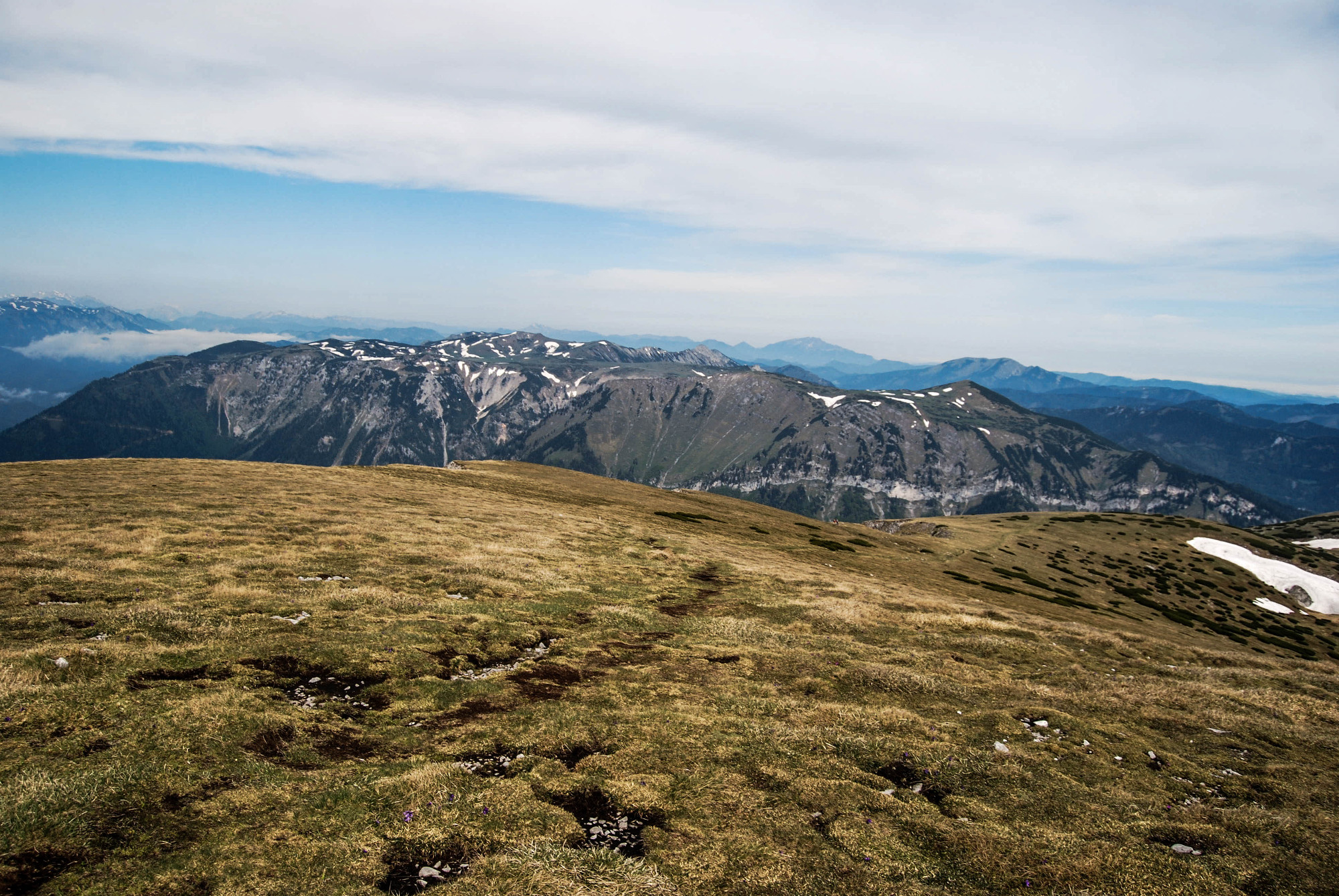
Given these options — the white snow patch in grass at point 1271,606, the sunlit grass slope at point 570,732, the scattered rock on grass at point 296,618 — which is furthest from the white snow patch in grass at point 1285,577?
the scattered rock on grass at point 296,618

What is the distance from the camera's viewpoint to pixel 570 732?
20.5 meters

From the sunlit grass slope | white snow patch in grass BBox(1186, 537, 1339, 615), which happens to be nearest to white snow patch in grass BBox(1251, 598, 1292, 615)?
white snow patch in grass BBox(1186, 537, 1339, 615)

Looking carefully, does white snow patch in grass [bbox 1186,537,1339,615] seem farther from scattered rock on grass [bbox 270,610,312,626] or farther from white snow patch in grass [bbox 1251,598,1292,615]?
scattered rock on grass [bbox 270,610,312,626]

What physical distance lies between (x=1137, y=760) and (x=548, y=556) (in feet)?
123

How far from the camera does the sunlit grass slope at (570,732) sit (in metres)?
14.0

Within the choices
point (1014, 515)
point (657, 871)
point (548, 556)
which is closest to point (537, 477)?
point (548, 556)

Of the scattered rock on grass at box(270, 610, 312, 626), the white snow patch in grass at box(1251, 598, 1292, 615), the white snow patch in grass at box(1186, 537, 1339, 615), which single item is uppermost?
the scattered rock on grass at box(270, 610, 312, 626)

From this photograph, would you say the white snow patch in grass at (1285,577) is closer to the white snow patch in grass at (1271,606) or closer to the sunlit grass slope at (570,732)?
the white snow patch in grass at (1271,606)

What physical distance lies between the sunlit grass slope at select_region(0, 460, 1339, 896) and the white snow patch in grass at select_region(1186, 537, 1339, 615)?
13431 cm

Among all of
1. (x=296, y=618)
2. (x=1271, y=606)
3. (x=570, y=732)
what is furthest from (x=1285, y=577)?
(x=296, y=618)

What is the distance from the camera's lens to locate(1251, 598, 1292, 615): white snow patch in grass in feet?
404

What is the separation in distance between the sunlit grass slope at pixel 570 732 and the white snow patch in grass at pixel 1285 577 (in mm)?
134314

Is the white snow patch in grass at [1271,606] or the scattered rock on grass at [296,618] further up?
the scattered rock on grass at [296,618]

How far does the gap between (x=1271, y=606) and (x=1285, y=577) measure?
2627cm
